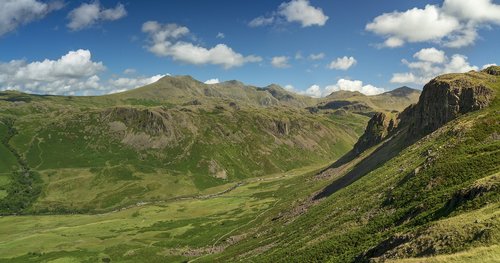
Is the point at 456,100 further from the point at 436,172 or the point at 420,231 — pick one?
the point at 420,231

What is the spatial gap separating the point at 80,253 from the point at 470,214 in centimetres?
15062

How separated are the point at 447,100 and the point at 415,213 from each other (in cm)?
8022

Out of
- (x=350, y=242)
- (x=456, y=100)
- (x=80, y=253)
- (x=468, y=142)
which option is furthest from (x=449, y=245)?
(x=80, y=253)

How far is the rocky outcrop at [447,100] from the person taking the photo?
401 feet

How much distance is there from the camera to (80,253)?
6353 inches

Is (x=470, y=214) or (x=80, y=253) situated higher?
(x=470, y=214)

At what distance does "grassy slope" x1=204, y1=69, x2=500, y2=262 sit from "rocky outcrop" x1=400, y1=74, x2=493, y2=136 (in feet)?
15.3

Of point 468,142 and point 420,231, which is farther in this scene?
point 468,142

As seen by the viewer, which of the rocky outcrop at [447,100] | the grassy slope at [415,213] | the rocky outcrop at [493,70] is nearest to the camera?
the grassy slope at [415,213]

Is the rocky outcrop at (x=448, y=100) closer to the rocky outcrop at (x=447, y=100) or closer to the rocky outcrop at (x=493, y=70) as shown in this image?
the rocky outcrop at (x=447, y=100)

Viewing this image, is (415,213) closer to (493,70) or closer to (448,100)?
(448,100)

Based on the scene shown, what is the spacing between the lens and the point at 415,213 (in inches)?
2566

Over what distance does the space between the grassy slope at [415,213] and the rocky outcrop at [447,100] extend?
468 cm

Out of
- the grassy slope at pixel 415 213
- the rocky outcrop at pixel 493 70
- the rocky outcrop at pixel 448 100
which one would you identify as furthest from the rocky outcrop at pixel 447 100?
the rocky outcrop at pixel 493 70
